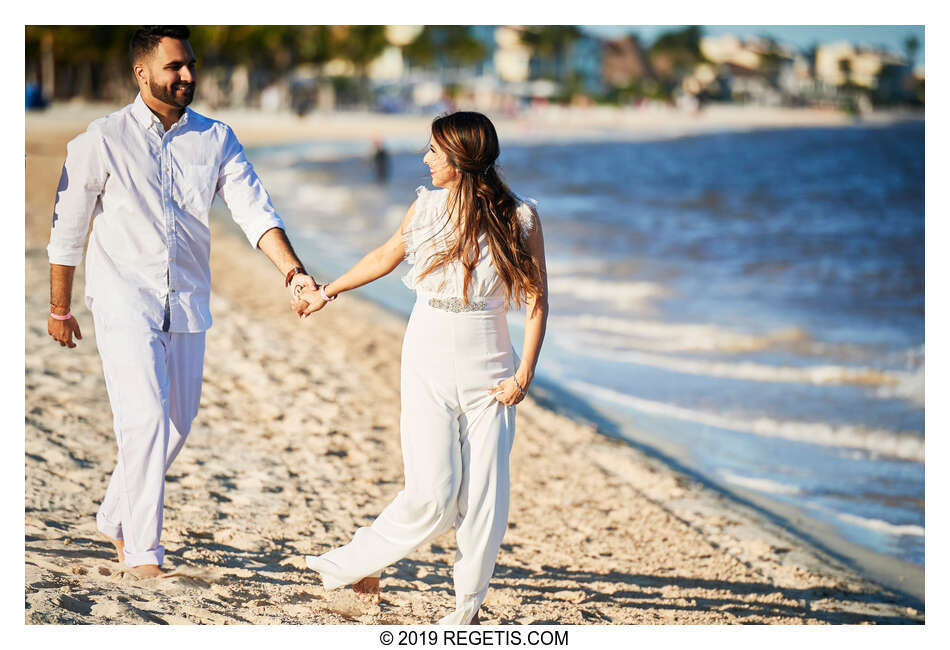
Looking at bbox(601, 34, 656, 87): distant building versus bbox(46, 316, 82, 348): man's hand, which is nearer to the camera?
bbox(46, 316, 82, 348): man's hand

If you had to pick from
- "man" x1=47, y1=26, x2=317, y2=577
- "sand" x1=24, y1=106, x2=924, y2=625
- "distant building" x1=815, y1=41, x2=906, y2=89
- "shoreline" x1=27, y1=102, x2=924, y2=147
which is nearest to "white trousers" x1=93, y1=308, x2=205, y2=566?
"man" x1=47, y1=26, x2=317, y2=577

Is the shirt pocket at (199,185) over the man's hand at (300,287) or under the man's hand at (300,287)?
over

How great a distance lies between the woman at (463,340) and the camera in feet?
11.1

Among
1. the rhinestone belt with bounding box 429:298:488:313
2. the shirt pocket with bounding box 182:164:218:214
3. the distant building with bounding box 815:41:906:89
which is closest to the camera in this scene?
the rhinestone belt with bounding box 429:298:488:313

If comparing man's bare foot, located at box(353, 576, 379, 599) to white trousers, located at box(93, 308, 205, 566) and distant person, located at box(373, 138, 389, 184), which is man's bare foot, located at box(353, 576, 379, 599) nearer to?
white trousers, located at box(93, 308, 205, 566)

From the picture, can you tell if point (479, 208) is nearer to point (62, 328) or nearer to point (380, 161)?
point (62, 328)

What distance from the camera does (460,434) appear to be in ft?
A: 11.7

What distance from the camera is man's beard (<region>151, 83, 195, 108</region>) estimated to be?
12.0ft

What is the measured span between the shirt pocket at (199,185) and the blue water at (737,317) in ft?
4.50

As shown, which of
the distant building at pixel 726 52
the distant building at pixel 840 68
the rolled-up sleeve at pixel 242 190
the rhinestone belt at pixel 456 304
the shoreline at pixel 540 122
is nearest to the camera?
the rhinestone belt at pixel 456 304

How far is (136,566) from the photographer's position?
3807 millimetres

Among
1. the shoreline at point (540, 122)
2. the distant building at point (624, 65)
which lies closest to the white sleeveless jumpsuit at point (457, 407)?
the shoreline at point (540, 122)

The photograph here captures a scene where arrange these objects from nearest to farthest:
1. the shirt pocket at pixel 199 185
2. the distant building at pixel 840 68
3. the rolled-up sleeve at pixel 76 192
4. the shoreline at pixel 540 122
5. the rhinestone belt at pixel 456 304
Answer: the rhinestone belt at pixel 456 304
the rolled-up sleeve at pixel 76 192
the shirt pocket at pixel 199 185
the shoreline at pixel 540 122
the distant building at pixel 840 68

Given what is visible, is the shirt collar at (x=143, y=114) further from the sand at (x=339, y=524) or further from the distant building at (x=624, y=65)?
the distant building at (x=624, y=65)
